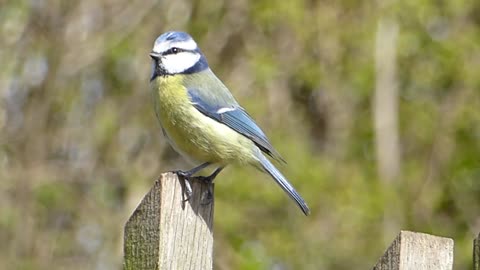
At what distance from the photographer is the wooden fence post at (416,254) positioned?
6.54 feet

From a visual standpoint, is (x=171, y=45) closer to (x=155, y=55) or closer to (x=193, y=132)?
(x=155, y=55)

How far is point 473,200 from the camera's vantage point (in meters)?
6.16

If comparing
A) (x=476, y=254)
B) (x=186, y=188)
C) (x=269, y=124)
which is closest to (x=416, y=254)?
(x=476, y=254)

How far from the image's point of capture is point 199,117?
3328mm

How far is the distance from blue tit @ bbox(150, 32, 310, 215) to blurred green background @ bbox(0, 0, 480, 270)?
6.66 feet

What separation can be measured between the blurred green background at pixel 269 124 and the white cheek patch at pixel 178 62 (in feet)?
6.58

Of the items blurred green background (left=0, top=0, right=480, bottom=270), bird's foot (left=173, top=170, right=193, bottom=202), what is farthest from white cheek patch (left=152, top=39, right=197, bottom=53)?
blurred green background (left=0, top=0, right=480, bottom=270)

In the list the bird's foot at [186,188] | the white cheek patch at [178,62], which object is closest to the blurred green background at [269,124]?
the white cheek patch at [178,62]

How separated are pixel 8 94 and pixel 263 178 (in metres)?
1.54

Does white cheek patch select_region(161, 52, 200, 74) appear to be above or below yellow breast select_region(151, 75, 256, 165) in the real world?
above

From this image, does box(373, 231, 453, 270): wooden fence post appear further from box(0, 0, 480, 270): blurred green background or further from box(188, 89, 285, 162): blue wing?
box(0, 0, 480, 270): blurred green background

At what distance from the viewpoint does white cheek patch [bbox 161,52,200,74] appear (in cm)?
352

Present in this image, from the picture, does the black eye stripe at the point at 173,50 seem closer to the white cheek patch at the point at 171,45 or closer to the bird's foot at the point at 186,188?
the white cheek patch at the point at 171,45

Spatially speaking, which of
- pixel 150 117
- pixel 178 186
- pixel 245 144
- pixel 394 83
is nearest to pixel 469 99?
pixel 394 83
